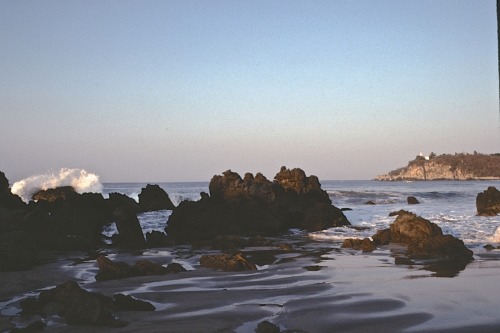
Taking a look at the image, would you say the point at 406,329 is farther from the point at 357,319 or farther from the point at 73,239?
the point at 73,239

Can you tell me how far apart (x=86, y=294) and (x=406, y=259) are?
8.88 metres

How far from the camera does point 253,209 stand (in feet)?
82.0

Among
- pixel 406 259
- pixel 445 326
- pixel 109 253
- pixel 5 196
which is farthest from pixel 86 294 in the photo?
pixel 5 196

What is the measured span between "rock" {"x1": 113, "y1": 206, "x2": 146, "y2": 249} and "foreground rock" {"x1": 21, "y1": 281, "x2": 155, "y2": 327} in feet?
36.1

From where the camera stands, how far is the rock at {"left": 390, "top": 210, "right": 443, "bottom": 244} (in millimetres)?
17156

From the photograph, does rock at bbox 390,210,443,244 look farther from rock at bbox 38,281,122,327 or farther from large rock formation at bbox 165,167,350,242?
rock at bbox 38,281,122,327

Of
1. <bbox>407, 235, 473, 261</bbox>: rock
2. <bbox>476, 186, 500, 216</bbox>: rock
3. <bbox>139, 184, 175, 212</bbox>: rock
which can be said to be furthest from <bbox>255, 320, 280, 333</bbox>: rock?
<bbox>139, 184, 175, 212</bbox>: rock

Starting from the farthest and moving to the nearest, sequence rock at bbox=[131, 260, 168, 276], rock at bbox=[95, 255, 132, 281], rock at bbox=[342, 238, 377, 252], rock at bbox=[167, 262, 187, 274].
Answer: rock at bbox=[342, 238, 377, 252] → rock at bbox=[167, 262, 187, 274] → rock at bbox=[131, 260, 168, 276] → rock at bbox=[95, 255, 132, 281]

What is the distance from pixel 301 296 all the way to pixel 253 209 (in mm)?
16484

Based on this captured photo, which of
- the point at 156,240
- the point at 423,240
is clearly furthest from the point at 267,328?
the point at 156,240

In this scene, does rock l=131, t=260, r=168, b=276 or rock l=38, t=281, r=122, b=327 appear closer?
rock l=38, t=281, r=122, b=327

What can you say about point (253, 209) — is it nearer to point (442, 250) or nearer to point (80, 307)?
point (442, 250)

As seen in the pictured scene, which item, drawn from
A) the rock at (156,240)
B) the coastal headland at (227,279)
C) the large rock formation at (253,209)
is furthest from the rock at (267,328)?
the large rock formation at (253,209)

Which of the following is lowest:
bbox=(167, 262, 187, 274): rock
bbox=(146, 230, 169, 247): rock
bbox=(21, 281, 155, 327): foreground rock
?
bbox=(146, 230, 169, 247): rock
